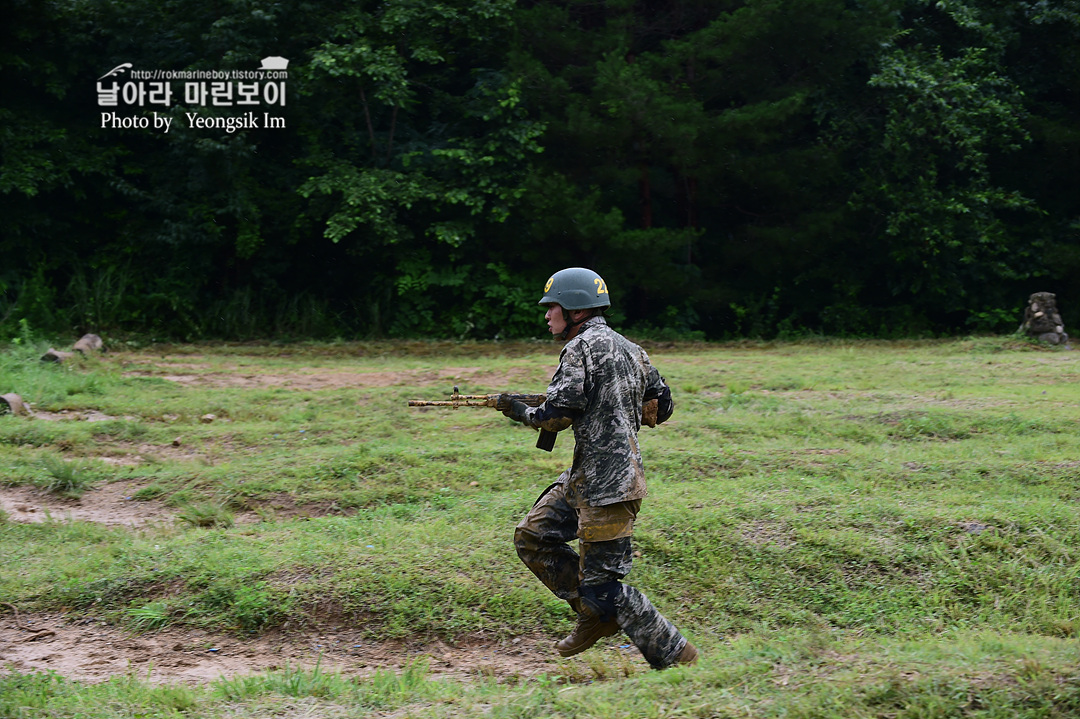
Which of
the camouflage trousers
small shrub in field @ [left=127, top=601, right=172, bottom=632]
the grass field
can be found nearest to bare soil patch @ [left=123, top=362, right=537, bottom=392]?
the grass field

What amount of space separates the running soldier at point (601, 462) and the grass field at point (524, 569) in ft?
0.91

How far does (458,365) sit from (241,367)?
2.80 meters

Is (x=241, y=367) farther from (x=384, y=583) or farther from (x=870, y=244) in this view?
(x=870, y=244)

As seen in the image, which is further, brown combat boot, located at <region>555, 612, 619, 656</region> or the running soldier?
brown combat boot, located at <region>555, 612, 619, 656</region>

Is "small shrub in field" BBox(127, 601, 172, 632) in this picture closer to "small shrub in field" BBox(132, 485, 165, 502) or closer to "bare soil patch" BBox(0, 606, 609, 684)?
"bare soil patch" BBox(0, 606, 609, 684)

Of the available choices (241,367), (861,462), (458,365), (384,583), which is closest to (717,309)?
(458,365)

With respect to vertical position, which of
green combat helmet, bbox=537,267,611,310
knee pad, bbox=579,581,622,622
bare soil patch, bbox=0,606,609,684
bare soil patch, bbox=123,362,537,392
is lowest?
bare soil patch, bbox=0,606,609,684

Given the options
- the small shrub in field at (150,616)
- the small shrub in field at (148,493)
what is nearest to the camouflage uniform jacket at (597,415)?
the small shrub in field at (150,616)

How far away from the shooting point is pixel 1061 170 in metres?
18.6

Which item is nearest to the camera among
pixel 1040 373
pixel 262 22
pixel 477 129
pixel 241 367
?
pixel 1040 373

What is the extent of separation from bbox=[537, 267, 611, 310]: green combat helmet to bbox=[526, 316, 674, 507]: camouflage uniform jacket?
0.14 m

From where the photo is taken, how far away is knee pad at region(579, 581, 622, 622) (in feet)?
14.3

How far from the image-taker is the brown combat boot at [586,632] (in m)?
4.45

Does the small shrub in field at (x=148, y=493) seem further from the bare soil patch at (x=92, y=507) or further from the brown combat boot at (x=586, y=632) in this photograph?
the brown combat boot at (x=586, y=632)
